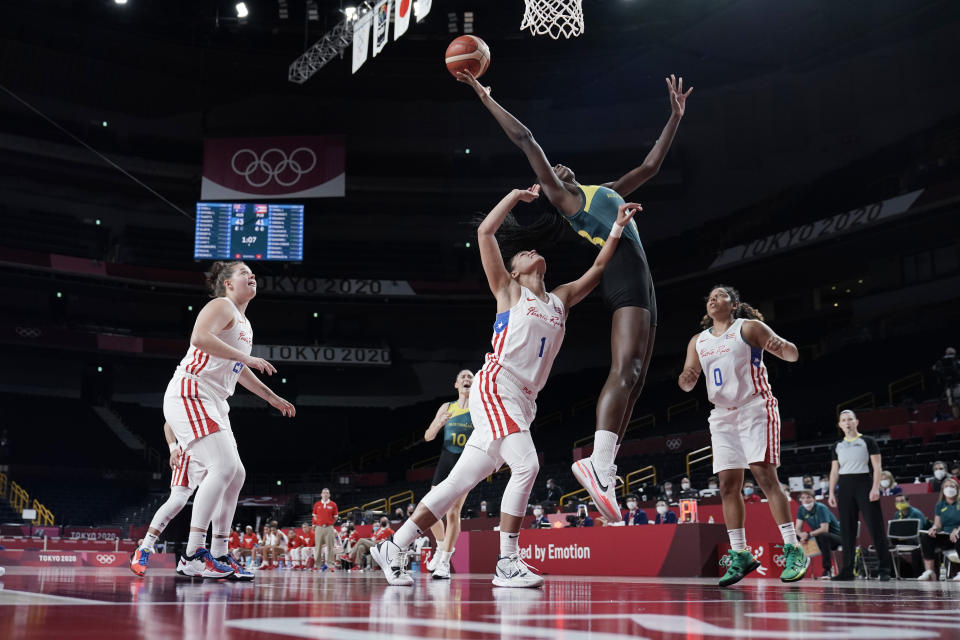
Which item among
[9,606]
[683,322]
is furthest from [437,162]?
[9,606]

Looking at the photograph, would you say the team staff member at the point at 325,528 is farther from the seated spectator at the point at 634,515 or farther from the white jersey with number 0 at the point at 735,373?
the white jersey with number 0 at the point at 735,373

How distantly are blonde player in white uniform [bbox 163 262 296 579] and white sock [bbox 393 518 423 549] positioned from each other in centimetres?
119

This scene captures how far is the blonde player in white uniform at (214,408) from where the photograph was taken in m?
5.65

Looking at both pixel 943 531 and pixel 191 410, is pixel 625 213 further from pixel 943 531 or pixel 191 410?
pixel 943 531

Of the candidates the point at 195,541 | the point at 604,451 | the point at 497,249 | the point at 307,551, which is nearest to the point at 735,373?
the point at 604,451

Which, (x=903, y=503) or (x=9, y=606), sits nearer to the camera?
(x=9, y=606)

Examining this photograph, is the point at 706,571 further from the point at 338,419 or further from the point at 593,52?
the point at 338,419

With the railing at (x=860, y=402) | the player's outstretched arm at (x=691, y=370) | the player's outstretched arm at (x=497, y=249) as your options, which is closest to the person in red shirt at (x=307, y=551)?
the player's outstretched arm at (x=691, y=370)

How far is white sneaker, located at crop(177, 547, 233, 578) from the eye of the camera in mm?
5930

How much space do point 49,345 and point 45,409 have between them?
3229 millimetres

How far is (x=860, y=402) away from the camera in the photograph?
23375 mm

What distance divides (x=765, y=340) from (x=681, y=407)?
22.6 m

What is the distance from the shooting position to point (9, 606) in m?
3.06

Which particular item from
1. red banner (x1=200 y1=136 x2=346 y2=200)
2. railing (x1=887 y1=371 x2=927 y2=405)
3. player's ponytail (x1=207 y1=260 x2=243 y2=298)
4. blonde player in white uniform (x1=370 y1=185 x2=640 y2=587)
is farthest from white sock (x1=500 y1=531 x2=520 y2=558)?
red banner (x1=200 y1=136 x2=346 y2=200)
